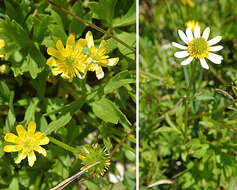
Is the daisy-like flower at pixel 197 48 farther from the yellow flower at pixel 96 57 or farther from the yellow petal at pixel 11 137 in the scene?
the yellow petal at pixel 11 137

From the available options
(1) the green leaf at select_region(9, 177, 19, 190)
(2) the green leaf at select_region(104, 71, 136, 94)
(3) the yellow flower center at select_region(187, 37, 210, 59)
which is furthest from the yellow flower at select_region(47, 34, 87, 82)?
(1) the green leaf at select_region(9, 177, 19, 190)

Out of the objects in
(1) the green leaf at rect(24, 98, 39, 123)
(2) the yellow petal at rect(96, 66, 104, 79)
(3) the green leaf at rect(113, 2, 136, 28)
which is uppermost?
(3) the green leaf at rect(113, 2, 136, 28)

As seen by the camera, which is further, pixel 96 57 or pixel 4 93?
pixel 4 93

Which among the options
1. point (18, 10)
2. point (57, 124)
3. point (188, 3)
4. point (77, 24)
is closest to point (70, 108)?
point (57, 124)

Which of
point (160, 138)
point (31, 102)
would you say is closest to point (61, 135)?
point (31, 102)

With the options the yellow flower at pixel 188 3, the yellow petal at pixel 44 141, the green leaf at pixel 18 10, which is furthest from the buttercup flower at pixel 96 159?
the yellow flower at pixel 188 3

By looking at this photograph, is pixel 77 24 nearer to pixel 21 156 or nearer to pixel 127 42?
pixel 127 42

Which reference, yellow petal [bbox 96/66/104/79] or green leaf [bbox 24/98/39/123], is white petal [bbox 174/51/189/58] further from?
green leaf [bbox 24/98/39/123]
